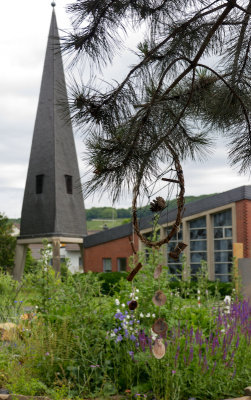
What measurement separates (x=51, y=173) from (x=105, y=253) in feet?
19.0

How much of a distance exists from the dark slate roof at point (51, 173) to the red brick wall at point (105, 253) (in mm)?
2997

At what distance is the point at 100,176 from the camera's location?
9.81 feet

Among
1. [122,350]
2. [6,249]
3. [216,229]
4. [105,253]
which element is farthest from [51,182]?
[122,350]

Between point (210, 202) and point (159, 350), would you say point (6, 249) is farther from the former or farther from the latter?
point (159, 350)

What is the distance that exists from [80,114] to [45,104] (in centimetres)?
1503

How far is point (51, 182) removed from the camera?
55.7ft

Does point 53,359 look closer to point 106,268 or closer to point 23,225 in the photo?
point 23,225

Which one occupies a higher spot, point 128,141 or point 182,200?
point 128,141

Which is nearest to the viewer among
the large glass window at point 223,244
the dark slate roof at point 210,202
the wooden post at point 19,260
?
the dark slate roof at point 210,202

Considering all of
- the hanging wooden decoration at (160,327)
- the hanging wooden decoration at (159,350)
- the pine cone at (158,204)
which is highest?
the pine cone at (158,204)

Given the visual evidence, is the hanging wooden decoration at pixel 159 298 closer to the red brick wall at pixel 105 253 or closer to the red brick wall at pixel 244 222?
the red brick wall at pixel 244 222

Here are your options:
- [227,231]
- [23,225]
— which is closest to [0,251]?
[23,225]

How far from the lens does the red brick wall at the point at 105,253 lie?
20.7 metres

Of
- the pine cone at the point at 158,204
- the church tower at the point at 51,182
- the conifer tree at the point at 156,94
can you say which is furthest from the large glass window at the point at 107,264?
the pine cone at the point at 158,204
